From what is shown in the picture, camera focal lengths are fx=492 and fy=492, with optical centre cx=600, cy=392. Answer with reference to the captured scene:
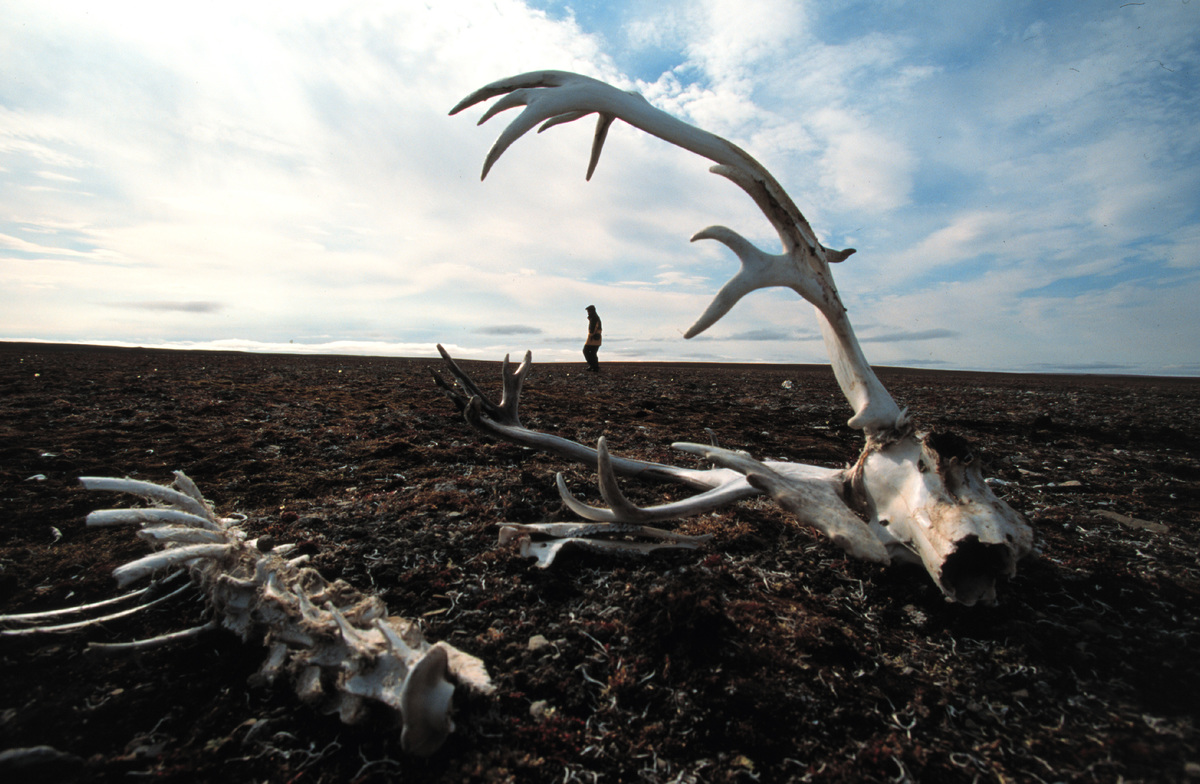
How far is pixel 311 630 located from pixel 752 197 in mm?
2381

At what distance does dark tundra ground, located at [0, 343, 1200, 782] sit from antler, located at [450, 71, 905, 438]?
77 cm

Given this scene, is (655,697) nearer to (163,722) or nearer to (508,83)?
(163,722)

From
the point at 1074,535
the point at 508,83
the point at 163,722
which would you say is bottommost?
the point at 163,722

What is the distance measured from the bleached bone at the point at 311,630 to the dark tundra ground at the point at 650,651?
0.07 metres

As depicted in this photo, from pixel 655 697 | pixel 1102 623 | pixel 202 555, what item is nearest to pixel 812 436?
pixel 1102 623

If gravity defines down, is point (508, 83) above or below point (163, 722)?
above

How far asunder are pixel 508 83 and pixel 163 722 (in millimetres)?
2502

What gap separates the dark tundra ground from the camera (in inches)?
46.4

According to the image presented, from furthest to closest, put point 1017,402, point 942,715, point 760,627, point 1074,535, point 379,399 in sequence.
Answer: point 1017,402
point 379,399
point 1074,535
point 760,627
point 942,715

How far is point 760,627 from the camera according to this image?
1.64 metres

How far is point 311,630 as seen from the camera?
135 centimetres

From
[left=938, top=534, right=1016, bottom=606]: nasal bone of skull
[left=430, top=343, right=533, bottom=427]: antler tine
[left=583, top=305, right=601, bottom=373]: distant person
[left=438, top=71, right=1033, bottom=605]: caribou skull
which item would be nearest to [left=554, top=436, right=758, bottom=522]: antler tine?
[left=438, top=71, right=1033, bottom=605]: caribou skull

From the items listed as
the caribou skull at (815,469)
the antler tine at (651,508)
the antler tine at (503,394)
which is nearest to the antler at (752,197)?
the caribou skull at (815,469)

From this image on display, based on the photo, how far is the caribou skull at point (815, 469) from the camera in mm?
1658
